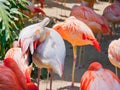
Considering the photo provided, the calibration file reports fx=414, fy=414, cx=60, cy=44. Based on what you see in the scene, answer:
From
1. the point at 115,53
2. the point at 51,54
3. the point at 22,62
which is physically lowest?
the point at 115,53

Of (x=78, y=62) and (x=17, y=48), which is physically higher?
(x=17, y=48)

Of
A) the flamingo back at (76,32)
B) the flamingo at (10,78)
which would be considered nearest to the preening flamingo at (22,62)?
the flamingo at (10,78)

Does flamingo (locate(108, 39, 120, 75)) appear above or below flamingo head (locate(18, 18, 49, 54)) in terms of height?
below

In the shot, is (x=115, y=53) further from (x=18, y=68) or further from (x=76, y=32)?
(x=18, y=68)

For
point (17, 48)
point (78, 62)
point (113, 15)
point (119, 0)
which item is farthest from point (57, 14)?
point (17, 48)

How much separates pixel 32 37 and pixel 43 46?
152mm

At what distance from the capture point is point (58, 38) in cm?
377

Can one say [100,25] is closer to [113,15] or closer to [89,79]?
[113,15]

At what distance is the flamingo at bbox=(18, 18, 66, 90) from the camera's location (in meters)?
3.56

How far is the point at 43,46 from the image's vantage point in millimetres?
3676

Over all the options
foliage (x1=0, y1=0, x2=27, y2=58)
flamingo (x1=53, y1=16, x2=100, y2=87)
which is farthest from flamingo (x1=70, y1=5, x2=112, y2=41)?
foliage (x1=0, y1=0, x2=27, y2=58)

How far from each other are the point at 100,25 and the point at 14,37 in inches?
68.3

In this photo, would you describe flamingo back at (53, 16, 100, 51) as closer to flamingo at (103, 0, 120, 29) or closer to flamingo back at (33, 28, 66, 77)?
→ flamingo back at (33, 28, 66, 77)

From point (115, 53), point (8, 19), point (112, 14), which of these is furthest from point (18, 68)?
point (112, 14)
